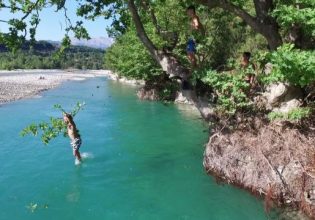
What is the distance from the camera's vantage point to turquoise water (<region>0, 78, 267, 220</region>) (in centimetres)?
1424

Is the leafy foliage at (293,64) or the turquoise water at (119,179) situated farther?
the turquoise water at (119,179)

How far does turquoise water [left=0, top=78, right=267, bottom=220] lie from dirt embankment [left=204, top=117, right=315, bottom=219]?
650 millimetres

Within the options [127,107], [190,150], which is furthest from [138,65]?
[190,150]

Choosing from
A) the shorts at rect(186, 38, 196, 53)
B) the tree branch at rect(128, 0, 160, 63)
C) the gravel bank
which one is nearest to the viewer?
the tree branch at rect(128, 0, 160, 63)

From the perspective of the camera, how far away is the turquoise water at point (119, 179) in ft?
46.7

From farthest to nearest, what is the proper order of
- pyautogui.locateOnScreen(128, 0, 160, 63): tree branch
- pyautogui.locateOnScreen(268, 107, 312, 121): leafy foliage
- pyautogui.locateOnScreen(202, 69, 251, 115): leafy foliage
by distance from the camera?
pyautogui.locateOnScreen(128, 0, 160, 63): tree branch, pyautogui.locateOnScreen(202, 69, 251, 115): leafy foliage, pyautogui.locateOnScreen(268, 107, 312, 121): leafy foliage

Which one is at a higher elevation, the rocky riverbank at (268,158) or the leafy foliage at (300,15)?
the leafy foliage at (300,15)

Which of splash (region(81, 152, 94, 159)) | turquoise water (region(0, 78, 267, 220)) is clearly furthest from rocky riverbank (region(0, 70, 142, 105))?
splash (region(81, 152, 94, 159))

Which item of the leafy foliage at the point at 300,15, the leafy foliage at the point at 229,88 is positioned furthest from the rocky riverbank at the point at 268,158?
the leafy foliage at the point at 300,15

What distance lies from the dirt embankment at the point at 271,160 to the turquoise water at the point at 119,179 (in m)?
0.65

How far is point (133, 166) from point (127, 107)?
2319 cm

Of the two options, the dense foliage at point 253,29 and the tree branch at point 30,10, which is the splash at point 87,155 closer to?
the dense foliage at point 253,29

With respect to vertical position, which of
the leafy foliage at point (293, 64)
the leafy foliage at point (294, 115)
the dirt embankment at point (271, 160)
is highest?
the leafy foliage at point (293, 64)

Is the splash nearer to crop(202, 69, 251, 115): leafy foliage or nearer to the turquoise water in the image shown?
the turquoise water
